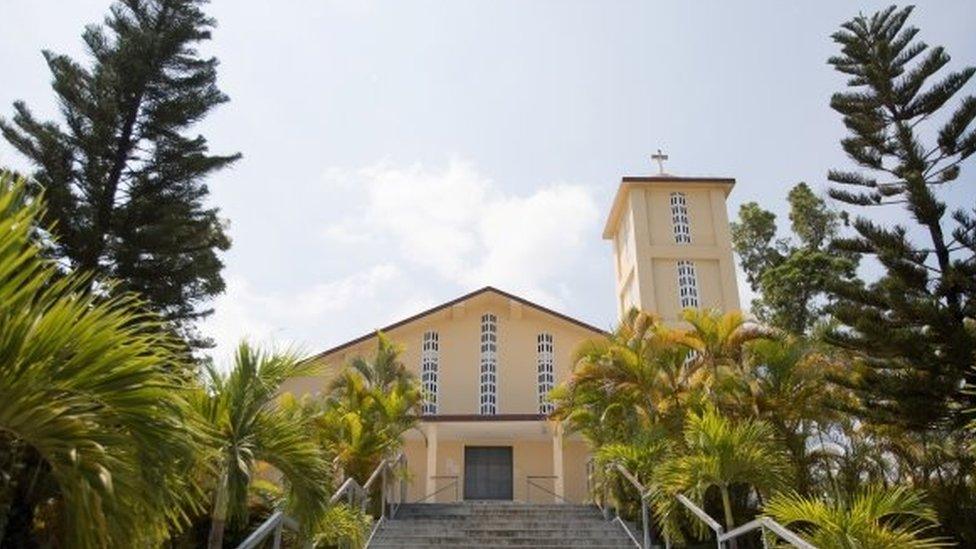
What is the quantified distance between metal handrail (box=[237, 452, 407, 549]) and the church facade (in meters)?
4.40

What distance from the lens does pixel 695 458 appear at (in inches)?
323

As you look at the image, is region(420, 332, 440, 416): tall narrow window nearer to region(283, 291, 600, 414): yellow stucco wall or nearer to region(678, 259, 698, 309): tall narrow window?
region(283, 291, 600, 414): yellow stucco wall

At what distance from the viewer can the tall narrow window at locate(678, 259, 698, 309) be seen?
2361cm

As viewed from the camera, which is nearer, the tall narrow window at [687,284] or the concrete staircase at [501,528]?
the concrete staircase at [501,528]

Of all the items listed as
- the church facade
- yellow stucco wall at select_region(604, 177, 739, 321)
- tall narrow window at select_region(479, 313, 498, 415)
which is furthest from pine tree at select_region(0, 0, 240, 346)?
yellow stucco wall at select_region(604, 177, 739, 321)

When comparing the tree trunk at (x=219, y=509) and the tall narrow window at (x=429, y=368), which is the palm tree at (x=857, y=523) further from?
the tall narrow window at (x=429, y=368)

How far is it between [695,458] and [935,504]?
363cm

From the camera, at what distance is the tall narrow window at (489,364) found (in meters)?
21.2

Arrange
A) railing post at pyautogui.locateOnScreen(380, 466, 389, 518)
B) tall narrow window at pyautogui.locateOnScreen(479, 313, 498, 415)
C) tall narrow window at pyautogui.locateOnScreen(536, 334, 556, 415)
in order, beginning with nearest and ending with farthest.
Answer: railing post at pyautogui.locateOnScreen(380, 466, 389, 518)
tall narrow window at pyautogui.locateOnScreen(536, 334, 556, 415)
tall narrow window at pyautogui.locateOnScreen(479, 313, 498, 415)

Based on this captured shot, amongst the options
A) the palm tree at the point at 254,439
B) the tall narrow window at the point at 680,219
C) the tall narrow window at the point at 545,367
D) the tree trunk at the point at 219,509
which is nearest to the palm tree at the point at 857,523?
the palm tree at the point at 254,439

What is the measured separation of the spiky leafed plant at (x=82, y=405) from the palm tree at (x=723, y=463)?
5.95 m

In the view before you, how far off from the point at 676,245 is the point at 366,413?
45.7 ft

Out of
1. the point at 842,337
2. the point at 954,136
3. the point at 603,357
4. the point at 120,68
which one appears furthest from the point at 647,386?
the point at 120,68

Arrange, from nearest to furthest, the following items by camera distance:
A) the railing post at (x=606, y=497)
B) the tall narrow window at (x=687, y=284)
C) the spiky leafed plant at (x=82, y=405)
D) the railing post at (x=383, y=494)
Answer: the spiky leafed plant at (x=82, y=405) < the railing post at (x=606, y=497) < the railing post at (x=383, y=494) < the tall narrow window at (x=687, y=284)
